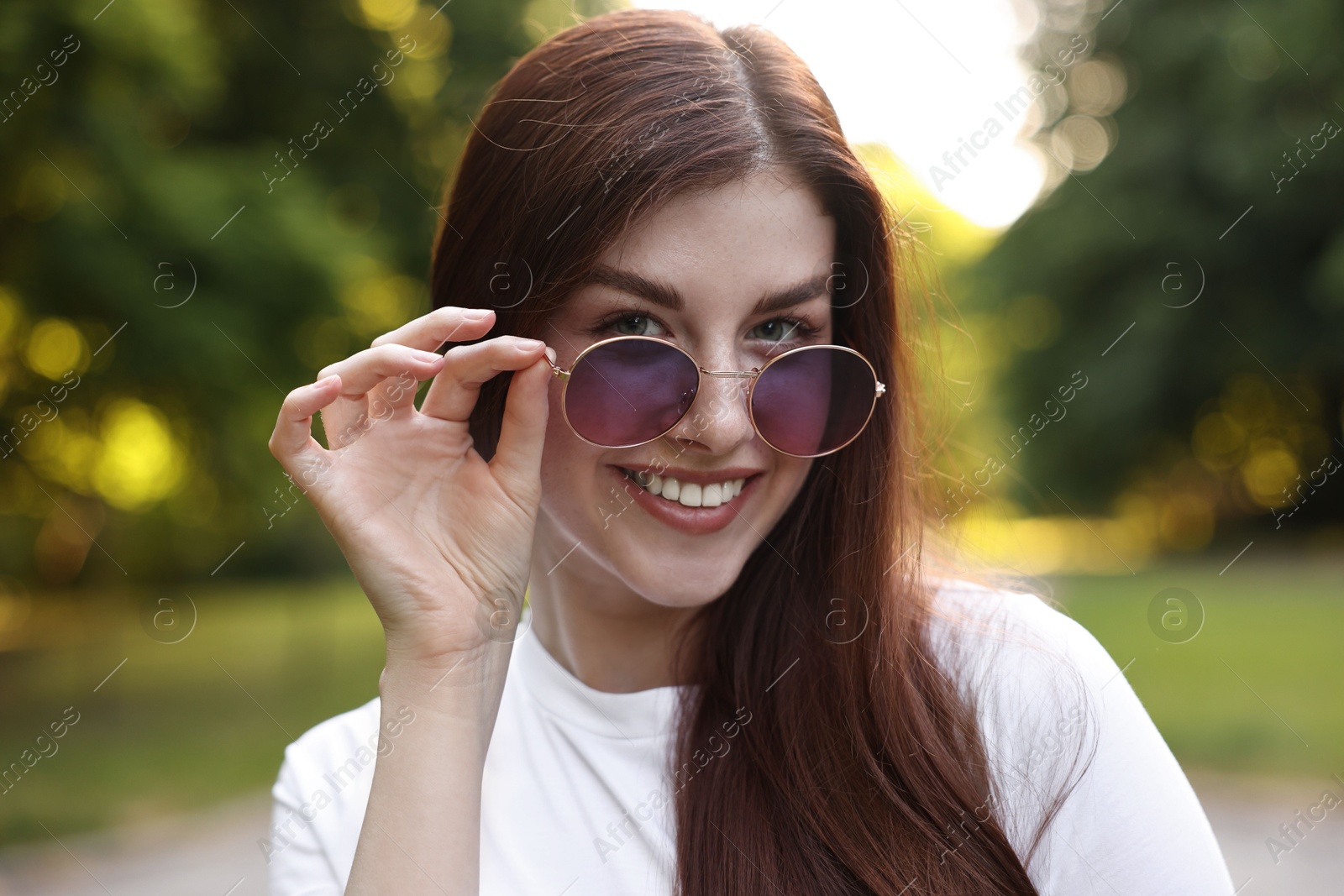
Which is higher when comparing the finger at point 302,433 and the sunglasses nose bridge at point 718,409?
the finger at point 302,433

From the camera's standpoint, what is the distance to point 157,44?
7.09 m

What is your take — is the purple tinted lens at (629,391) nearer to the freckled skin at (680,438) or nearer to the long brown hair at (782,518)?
the freckled skin at (680,438)

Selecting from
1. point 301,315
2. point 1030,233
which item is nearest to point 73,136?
point 301,315

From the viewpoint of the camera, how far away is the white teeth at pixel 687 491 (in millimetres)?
2078

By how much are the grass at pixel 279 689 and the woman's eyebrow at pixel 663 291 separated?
22.0 ft

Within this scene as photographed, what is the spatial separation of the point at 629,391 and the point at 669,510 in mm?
271

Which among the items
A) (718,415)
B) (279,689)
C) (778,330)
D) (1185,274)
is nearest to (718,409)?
(718,415)

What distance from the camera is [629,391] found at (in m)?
1.96

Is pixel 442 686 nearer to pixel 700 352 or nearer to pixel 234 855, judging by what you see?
pixel 700 352

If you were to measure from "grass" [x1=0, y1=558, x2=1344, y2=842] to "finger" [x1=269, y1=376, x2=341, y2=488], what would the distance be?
702cm

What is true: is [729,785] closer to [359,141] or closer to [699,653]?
[699,653]

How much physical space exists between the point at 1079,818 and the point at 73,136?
7.87 m

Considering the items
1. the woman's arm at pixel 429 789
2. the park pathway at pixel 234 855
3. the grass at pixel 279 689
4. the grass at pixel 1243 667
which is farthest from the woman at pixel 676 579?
the grass at pixel 279 689

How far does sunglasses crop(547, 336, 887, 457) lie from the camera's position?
6.40ft
